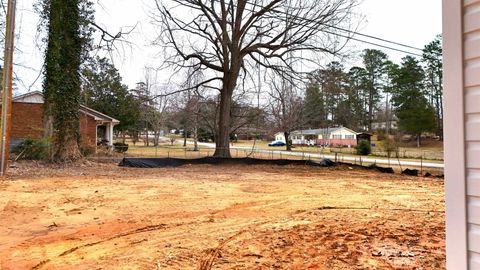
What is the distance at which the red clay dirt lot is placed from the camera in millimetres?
3320

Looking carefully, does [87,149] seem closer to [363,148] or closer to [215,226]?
[215,226]

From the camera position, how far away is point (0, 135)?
9.34 metres

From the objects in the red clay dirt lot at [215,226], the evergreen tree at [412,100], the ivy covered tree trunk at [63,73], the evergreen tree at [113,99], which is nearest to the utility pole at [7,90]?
the red clay dirt lot at [215,226]

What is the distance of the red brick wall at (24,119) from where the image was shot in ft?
62.8

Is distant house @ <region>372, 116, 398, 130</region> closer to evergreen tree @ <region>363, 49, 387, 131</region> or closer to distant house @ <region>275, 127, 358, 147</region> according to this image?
evergreen tree @ <region>363, 49, 387, 131</region>

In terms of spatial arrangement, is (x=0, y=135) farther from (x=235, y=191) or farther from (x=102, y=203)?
(x=235, y=191)

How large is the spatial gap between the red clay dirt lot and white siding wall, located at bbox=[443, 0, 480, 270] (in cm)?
202

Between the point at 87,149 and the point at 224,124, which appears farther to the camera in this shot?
the point at 224,124

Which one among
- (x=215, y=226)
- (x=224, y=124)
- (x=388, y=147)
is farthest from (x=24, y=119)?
(x=388, y=147)

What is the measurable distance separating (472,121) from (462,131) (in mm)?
50

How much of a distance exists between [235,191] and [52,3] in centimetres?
1025

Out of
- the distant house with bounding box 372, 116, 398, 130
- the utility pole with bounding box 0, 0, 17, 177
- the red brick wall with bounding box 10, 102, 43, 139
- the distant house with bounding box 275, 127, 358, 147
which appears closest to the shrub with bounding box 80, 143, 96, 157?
the red brick wall with bounding box 10, 102, 43, 139

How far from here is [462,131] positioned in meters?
1.27

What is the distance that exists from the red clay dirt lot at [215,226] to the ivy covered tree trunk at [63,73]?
4.05 meters
